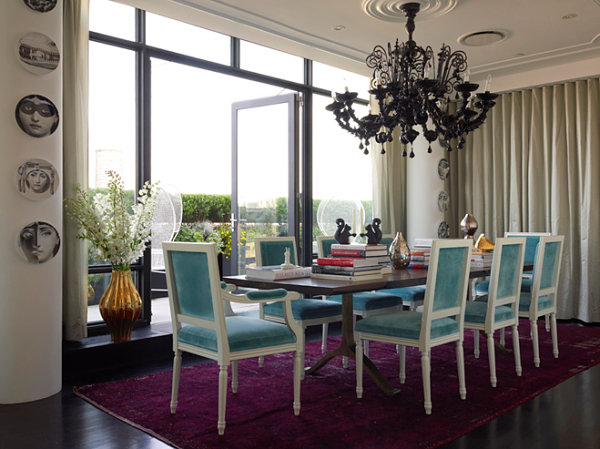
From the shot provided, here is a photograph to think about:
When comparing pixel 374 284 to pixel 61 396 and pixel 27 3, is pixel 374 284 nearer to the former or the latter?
pixel 61 396

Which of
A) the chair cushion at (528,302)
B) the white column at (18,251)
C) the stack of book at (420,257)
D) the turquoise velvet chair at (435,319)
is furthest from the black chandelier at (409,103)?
the white column at (18,251)

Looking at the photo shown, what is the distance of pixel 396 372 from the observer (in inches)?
149

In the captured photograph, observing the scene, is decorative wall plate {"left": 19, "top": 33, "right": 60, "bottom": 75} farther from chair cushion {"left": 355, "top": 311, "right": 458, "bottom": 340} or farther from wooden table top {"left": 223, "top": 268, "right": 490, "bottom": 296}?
chair cushion {"left": 355, "top": 311, "right": 458, "bottom": 340}

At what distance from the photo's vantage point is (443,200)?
261 inches

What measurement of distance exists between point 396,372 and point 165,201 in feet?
11.0

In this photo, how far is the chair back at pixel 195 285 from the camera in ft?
8.80

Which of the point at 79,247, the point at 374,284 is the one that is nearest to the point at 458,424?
the point at 374,284

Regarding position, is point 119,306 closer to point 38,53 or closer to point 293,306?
point 293,306

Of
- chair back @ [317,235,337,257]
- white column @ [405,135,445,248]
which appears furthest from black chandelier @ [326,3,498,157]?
white column @ [405,135,445,248]

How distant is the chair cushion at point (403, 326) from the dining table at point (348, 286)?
0.19m

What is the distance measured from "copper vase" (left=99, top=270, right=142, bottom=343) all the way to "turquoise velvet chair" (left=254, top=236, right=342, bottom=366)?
938 mm

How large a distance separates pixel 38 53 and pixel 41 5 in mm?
286

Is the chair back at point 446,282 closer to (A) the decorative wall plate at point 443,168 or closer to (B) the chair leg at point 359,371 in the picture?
(B) the chair leg at point 359,371

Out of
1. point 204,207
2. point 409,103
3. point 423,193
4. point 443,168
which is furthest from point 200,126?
point 409,103
